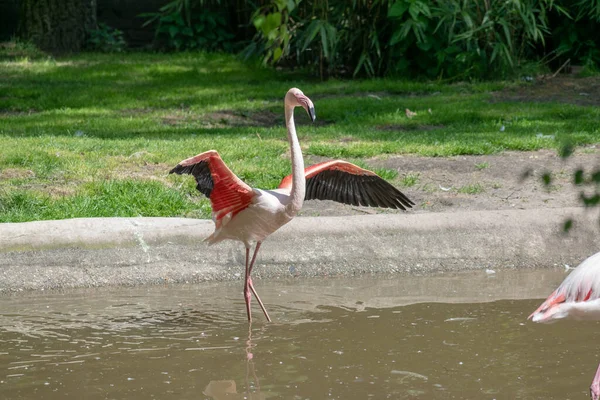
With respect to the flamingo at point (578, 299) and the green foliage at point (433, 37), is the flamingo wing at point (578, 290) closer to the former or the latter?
the flamingo at point (578, 299)

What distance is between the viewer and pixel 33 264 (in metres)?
5.04

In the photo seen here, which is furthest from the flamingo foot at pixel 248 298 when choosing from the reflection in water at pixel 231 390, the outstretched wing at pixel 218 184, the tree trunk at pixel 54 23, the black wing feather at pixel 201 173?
the tree trunk at pixel 54 23

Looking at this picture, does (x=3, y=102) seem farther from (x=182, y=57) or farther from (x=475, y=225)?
(x=475, y=225)

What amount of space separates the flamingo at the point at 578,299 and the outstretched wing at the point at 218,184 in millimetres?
1580

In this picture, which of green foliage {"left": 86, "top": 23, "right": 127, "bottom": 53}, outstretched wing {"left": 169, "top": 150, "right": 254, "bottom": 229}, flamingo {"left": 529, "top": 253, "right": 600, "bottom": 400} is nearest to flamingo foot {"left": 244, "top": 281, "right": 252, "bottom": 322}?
outstretched wing {"left": 169, "top": 150, "right": 254, "bottom": 229}

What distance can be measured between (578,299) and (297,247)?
6.42ft

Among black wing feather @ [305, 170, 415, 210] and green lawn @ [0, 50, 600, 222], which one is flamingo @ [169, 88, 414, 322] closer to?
black wing feather @ [305, 170, 415, 210]

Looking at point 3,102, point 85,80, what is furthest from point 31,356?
point 85,80

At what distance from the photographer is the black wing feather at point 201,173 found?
4594 millimetres

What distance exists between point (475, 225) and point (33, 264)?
2.54 meters

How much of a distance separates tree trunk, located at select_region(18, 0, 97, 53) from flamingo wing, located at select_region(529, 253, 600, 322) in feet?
32.6

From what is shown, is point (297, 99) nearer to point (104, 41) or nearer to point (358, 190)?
point (358, 190)

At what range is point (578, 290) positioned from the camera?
376 centimetres

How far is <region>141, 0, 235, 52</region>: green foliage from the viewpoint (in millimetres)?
13289
